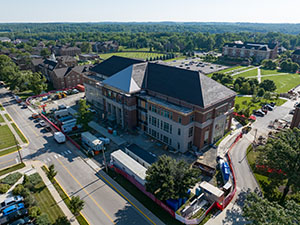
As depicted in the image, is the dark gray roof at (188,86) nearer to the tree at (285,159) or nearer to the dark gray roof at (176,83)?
the dark gray roof at (176,83)

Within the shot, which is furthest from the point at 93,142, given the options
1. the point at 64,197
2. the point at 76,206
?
the point at 76,206

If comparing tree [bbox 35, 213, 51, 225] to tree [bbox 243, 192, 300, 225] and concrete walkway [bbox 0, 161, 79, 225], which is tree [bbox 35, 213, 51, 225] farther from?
tree [bbox 243, 192, 300, 225]

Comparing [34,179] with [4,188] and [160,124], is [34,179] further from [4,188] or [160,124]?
[160,124]

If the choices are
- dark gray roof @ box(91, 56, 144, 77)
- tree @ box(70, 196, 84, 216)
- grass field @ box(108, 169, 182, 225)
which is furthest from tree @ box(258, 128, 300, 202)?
dark gray roof @ box(91, 56, 144, 77)

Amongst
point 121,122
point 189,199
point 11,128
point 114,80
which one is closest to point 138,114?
point 121,122

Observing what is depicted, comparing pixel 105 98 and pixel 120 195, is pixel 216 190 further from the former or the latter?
pixel 105 98
